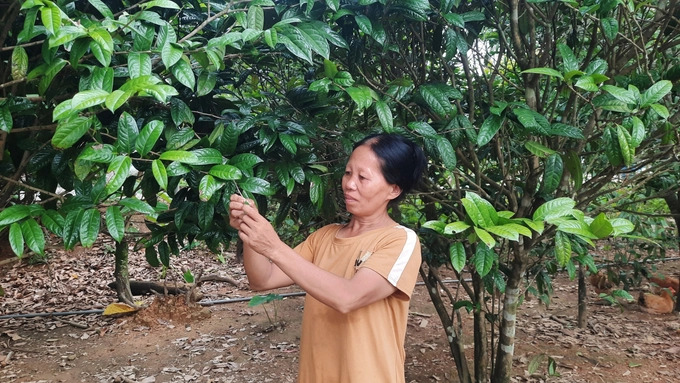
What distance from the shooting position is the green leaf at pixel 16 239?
1144 millimetres

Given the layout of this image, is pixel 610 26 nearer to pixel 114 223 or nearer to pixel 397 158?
pixel 397 158

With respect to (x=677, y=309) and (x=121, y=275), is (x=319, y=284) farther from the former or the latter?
(x=677, y=309)

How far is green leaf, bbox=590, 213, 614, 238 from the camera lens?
113 centimetres

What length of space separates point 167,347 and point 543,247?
9.03 ft

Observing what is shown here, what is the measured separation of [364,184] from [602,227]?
0.56 m

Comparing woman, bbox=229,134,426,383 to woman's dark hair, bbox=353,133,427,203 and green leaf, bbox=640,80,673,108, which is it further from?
green leaf, bbox=640,80,673,108

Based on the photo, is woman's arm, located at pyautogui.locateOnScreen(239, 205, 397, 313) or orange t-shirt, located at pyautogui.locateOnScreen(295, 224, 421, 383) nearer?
woman's arm, located at pyautogui.locateOnScreen(239, 205, 397, 313)

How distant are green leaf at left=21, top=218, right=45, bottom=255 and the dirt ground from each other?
7.06 feet

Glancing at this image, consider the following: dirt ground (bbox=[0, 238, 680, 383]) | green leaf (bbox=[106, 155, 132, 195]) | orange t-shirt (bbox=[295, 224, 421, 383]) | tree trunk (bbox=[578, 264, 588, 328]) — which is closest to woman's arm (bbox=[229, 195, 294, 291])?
orange t-shirt (bbox=[295, 224, 421, 383])

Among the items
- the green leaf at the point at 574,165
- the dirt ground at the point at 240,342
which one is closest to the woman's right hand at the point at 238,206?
the green leaf at the point at 574,165

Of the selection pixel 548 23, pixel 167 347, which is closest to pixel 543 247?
pixel 548 23

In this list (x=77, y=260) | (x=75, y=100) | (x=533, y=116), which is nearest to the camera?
(x=75, y=100)

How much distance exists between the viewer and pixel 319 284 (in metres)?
1.16

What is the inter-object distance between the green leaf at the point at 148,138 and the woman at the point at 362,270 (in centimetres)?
22
